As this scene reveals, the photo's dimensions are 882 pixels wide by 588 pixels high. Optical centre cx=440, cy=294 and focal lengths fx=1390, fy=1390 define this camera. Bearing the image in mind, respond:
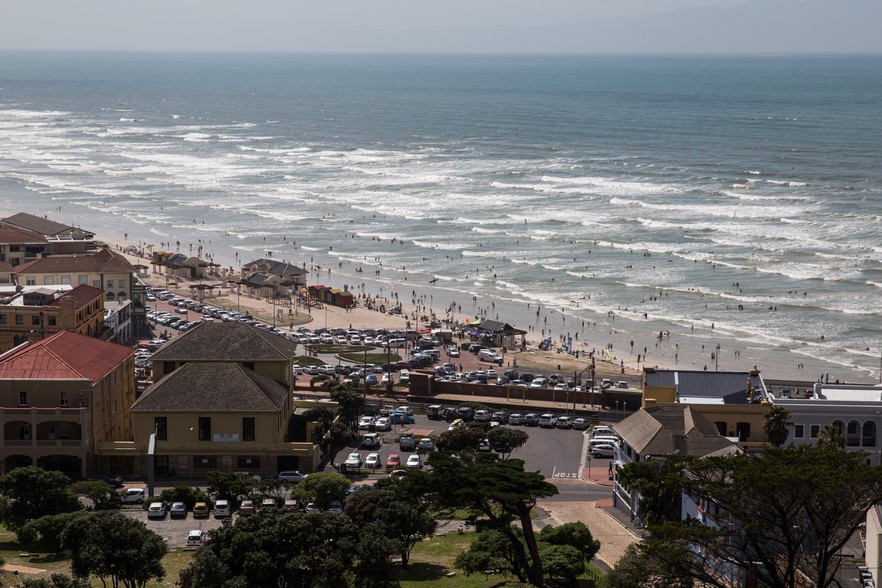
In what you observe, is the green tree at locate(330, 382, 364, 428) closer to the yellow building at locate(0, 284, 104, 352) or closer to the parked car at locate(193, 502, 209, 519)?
the yellow building at locate(0, 284, 104, 352)

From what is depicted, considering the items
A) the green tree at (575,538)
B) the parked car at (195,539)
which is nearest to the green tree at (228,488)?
the parked car at (195,539)

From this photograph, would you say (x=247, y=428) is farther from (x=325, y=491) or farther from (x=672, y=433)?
(x=672, y=433)

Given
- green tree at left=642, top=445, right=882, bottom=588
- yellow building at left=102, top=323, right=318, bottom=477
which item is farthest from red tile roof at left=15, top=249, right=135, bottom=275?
green tree at left=642, top=445, right=882, bottom=588

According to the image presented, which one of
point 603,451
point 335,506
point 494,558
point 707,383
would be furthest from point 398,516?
point 707,383

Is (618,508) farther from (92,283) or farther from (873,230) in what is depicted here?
(873,230)

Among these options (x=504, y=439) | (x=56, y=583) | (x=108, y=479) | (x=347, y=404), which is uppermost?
(x=56, y=583)
